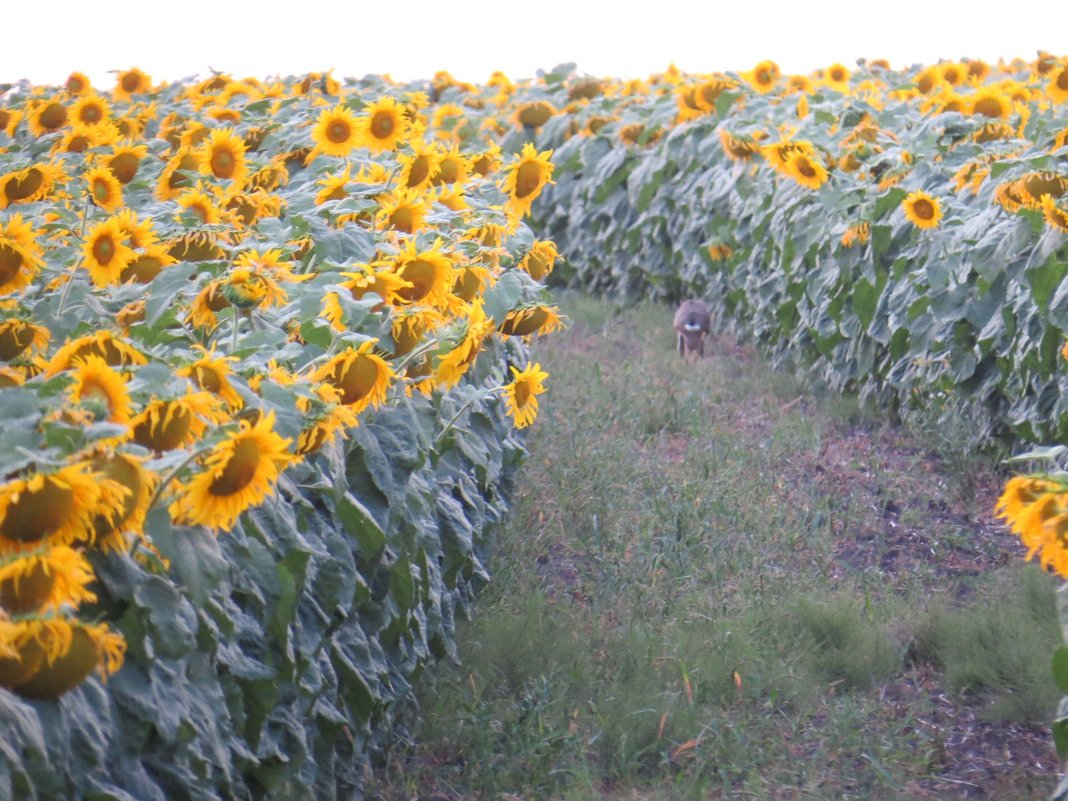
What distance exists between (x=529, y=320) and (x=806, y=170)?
3.10 m

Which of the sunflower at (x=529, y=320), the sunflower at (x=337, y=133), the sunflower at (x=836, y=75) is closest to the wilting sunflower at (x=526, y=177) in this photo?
the sunflower at (x=337, y=133)

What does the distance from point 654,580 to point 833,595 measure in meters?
0.55

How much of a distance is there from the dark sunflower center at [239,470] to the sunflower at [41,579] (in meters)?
0.28

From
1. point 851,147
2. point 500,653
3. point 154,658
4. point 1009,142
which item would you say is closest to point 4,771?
point 154,658

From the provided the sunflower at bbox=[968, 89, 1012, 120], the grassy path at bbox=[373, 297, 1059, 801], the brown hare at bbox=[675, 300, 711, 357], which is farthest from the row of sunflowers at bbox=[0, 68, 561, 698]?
the sunflower at bbox=[968, 89, 1012, 120]

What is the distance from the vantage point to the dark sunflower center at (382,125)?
14.3ft

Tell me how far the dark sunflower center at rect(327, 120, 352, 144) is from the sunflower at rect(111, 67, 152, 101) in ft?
11.8

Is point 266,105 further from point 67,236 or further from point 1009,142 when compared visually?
point 1009,142

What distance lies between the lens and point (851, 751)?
3.19m

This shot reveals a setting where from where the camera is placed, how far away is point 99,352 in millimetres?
2152

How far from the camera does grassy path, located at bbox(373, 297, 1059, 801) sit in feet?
10.2

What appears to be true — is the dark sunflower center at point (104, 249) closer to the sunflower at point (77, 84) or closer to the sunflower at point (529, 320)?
the sunflower at point (529, 320)

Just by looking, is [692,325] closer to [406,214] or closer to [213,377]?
[406,214]

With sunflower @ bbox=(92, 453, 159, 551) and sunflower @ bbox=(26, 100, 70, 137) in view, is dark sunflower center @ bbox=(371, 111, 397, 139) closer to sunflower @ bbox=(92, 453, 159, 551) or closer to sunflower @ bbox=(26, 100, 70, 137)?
sunflower @ bbox=(26, 100, 70, 137)
